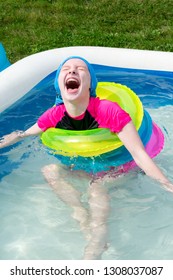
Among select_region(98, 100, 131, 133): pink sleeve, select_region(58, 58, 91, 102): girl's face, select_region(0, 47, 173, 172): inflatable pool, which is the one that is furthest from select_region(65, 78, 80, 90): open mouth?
select_region(0, 47, 173, 172): inflatable pool

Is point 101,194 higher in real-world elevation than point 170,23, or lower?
lower

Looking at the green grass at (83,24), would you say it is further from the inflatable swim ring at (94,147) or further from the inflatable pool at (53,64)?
the inflatable swim ring at (94,147)

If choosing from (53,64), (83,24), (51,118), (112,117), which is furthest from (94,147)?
(83,24)

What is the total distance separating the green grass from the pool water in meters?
2.23

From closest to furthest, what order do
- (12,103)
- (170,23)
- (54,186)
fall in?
(54,186) → (12,103) → (170,23)

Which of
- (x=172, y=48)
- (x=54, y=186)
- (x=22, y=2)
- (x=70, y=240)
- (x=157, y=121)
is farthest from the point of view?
(x=22, y=2)

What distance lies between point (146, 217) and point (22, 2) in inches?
210

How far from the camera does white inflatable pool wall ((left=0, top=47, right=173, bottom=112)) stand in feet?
17.6

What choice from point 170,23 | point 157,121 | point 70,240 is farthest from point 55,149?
point 170,23

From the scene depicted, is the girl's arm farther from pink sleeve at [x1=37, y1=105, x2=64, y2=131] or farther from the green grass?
the green grass

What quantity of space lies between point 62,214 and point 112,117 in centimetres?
74

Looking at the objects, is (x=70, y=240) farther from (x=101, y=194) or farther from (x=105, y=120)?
(x=105, y=120)

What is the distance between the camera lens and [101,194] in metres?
3.51

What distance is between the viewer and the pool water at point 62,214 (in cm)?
329
